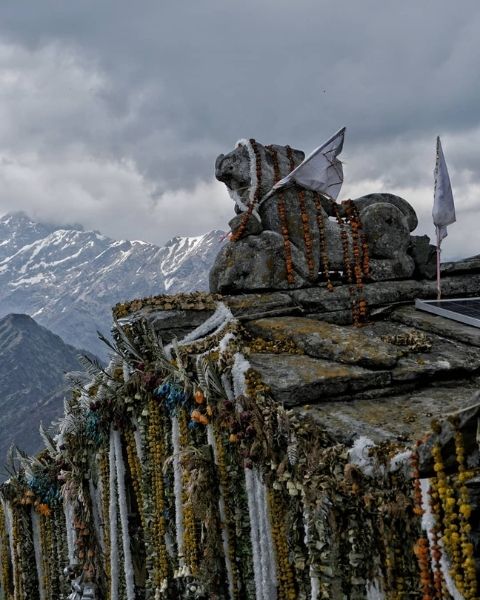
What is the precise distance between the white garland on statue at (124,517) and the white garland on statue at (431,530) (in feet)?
22.0

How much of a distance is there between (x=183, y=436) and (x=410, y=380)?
3.41 meters

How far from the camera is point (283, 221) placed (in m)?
11.1

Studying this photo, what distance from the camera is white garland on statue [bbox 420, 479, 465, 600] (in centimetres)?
486

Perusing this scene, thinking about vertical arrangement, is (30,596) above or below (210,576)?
below

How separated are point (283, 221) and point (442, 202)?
2.71 metres

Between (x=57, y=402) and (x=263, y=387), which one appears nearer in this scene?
(x=263, y=387)

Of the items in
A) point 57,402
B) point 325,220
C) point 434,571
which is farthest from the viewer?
point 57,402

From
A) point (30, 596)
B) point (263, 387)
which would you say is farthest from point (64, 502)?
point (263, 387)

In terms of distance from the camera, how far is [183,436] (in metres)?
9.02

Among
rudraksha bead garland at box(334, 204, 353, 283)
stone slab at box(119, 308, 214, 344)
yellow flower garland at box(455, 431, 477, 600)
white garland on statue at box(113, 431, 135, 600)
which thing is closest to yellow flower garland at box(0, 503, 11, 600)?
white garland on statue at box(113, 431, 135, 600)

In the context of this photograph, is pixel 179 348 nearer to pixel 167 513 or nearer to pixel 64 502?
pixel 167 513

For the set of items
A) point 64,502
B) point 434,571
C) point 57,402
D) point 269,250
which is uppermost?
point 269,250

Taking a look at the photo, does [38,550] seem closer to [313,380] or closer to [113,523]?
[113,523]

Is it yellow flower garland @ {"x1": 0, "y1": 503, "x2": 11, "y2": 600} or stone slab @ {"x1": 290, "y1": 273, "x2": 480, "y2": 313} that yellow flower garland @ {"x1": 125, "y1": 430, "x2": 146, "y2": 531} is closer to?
stone slab @ {"x1": 290, "y1": 273, "x2": 480, "y2": 313}
